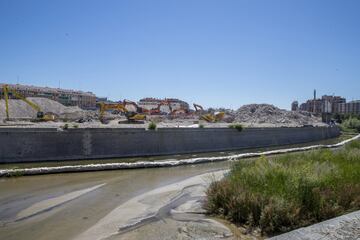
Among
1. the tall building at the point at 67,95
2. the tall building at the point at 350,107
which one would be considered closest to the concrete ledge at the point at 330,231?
the tall building at the point at 67,95

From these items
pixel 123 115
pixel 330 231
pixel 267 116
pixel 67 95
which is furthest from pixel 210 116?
pixel 67 95

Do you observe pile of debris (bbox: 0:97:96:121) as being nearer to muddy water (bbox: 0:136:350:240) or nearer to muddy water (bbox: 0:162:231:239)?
muddy water (bbox: 0:162:231:239)

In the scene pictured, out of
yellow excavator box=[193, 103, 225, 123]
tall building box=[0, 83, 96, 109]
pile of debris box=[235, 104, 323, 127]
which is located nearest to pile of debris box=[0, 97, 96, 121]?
yellow excavator box=[193, 103, 225, 123]

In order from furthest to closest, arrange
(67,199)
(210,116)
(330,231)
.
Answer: (210,116), (67,199), (330,231)

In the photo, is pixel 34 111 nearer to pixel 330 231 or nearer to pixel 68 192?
pixel 68 192

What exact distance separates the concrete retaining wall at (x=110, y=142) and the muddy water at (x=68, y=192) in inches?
286

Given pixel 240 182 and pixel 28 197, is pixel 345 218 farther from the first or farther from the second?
pixel 28 197

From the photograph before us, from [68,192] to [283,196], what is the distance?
1029 cm

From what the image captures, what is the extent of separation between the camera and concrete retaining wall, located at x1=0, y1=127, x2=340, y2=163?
2636 cm

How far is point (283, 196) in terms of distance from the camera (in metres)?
9.09

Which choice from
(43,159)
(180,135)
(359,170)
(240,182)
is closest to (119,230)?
(240,182)

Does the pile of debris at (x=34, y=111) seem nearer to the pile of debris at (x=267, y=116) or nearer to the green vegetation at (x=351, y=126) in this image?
the pile of debris at (x=267, y=116)

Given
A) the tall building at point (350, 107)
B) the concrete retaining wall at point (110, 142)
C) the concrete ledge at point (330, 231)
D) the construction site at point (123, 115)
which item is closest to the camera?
the concrete ledge at point (330, 231)

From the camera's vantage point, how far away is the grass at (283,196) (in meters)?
8.56
